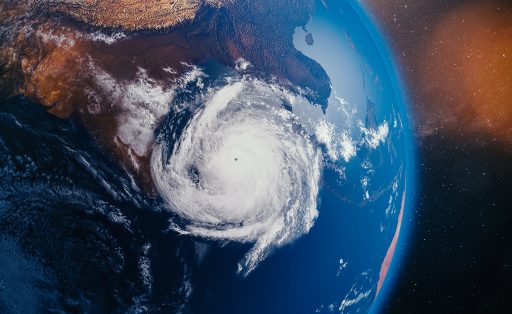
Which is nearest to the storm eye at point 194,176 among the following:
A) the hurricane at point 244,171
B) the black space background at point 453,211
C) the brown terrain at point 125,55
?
the hurricane at point 244,171

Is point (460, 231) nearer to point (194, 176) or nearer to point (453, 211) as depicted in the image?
point (453, 211)

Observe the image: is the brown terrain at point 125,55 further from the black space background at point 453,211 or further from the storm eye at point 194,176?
the black space background at point 453,211

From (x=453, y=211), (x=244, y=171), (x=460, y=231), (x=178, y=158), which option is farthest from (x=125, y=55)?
(x=460, y=231)

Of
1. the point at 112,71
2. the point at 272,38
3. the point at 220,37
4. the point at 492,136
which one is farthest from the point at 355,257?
the point at 112,71

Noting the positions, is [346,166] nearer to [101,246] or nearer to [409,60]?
[409,60]

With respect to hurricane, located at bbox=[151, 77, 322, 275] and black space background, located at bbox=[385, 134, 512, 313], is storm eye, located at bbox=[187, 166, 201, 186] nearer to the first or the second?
hurricane, located at bbox=[151, 77, 322, 275]

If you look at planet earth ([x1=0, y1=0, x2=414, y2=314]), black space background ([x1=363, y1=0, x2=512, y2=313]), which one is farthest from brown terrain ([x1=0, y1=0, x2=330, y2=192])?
black space background ([x1=363, y1=0, x2=512, y2=313])
